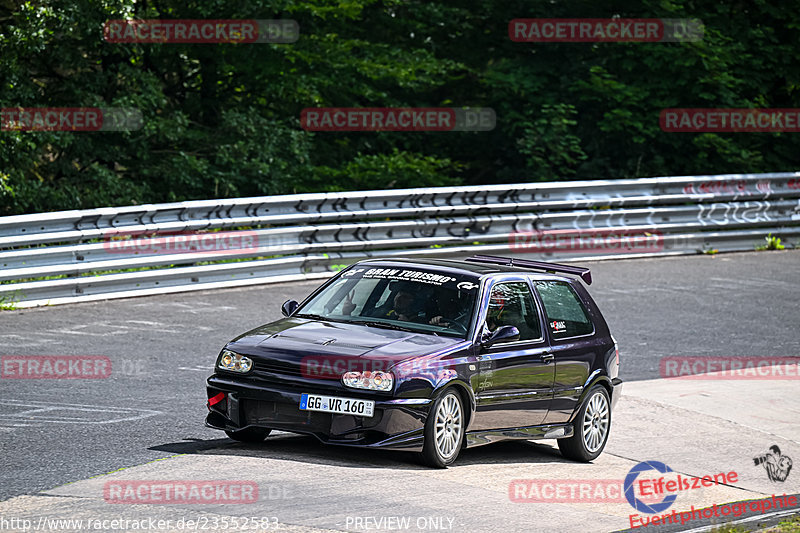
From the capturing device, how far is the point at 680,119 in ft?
81.6

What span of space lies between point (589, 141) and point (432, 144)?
126 inches

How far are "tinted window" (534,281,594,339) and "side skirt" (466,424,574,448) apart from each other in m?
0.72

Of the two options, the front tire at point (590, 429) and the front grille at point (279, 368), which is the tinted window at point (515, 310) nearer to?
the front tire at point (590, 429)

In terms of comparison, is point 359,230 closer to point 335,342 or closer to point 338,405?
point 335,342

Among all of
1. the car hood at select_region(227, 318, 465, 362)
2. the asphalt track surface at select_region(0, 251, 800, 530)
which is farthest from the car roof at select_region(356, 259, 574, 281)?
the asphalt track surface at select_region(0, 251, 800, 530)

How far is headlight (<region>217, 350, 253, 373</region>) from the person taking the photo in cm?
880

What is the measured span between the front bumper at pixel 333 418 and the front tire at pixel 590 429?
73.2 inches

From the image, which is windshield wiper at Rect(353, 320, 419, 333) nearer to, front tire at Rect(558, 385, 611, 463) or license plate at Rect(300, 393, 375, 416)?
license plate at Rect(300, 393, 375, 416)

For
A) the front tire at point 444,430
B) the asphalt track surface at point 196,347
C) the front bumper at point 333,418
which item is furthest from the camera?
the asphalt track surface at point 196,347

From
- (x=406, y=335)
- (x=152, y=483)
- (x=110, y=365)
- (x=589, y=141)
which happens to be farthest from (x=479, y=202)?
(x=152, y=483)

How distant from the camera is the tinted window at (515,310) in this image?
9.59 metres

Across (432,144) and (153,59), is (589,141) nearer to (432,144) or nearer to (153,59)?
(432,144)

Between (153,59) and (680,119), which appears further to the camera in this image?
(680,119)

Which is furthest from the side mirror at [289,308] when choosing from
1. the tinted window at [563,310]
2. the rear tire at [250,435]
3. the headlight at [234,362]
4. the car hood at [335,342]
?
the tinted window at [563,310]
